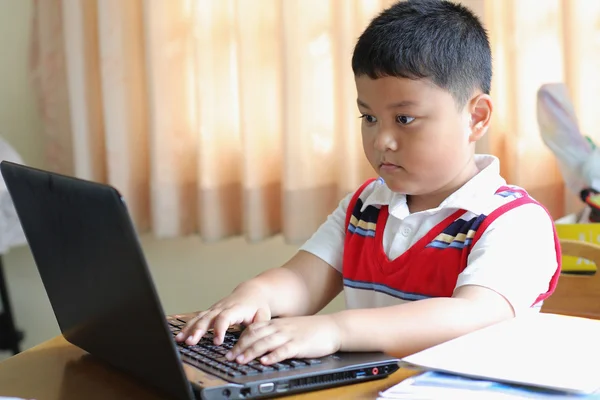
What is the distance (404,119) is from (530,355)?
40 centimetres

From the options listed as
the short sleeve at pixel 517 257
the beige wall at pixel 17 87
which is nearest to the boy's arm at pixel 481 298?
the short sleeve at pixel 517 257

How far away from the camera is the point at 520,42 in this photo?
1.81 metres

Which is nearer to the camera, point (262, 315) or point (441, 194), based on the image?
point (262, 315)

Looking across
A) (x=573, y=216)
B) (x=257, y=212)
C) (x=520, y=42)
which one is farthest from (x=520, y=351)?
(x=257, y=212)

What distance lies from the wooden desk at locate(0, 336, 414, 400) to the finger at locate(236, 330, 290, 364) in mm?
67

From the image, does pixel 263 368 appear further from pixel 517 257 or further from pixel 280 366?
pixel 517 257

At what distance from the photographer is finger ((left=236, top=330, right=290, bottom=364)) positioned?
79cm

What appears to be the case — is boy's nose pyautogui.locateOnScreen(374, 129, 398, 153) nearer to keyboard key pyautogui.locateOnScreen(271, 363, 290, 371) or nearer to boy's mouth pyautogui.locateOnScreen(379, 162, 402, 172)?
boy's mouth pyautogui.locateOnScreen(379, 162, 402, 172)

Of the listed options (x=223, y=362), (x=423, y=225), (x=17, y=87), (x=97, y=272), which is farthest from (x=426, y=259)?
(x=17, y=87)

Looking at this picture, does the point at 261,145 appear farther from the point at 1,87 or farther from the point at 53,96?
the point at 1,87

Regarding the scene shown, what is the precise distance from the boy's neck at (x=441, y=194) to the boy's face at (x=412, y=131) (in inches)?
1.0

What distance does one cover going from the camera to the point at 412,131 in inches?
41.6

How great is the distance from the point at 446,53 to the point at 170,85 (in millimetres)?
1286

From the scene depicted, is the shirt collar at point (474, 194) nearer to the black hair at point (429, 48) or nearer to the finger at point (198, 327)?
the black hair at point (429, 48)
